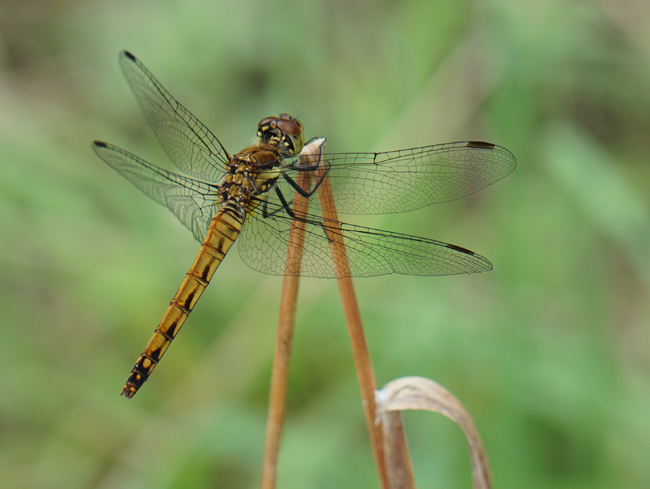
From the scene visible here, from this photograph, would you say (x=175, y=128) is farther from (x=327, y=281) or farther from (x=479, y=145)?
(x=479, y=145)

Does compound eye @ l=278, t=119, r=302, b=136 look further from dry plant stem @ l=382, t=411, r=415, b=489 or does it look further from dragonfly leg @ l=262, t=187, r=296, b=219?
dry plant stem @ l=382, t=411, r=415, b=489

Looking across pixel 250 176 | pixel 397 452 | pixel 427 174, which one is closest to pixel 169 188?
pixel 250 176

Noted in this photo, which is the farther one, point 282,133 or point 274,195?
point 282,133

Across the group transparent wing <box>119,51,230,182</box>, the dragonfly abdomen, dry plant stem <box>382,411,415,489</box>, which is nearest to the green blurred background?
the dragonfly abdomen

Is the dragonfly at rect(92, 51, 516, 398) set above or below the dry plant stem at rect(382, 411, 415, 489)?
above

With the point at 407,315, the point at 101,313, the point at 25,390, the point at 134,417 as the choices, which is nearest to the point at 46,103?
the point at 101,313

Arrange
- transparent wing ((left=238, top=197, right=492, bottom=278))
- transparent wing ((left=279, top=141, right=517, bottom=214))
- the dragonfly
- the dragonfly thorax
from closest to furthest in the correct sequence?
transparent wing ((left=238, top=197, right=492, bottom=278)) → the dragonfly → transparent wing ((left=279, top=141, right=517, bottom=214)) → the dragonfly thorax

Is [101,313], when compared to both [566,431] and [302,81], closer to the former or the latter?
[302,81]
